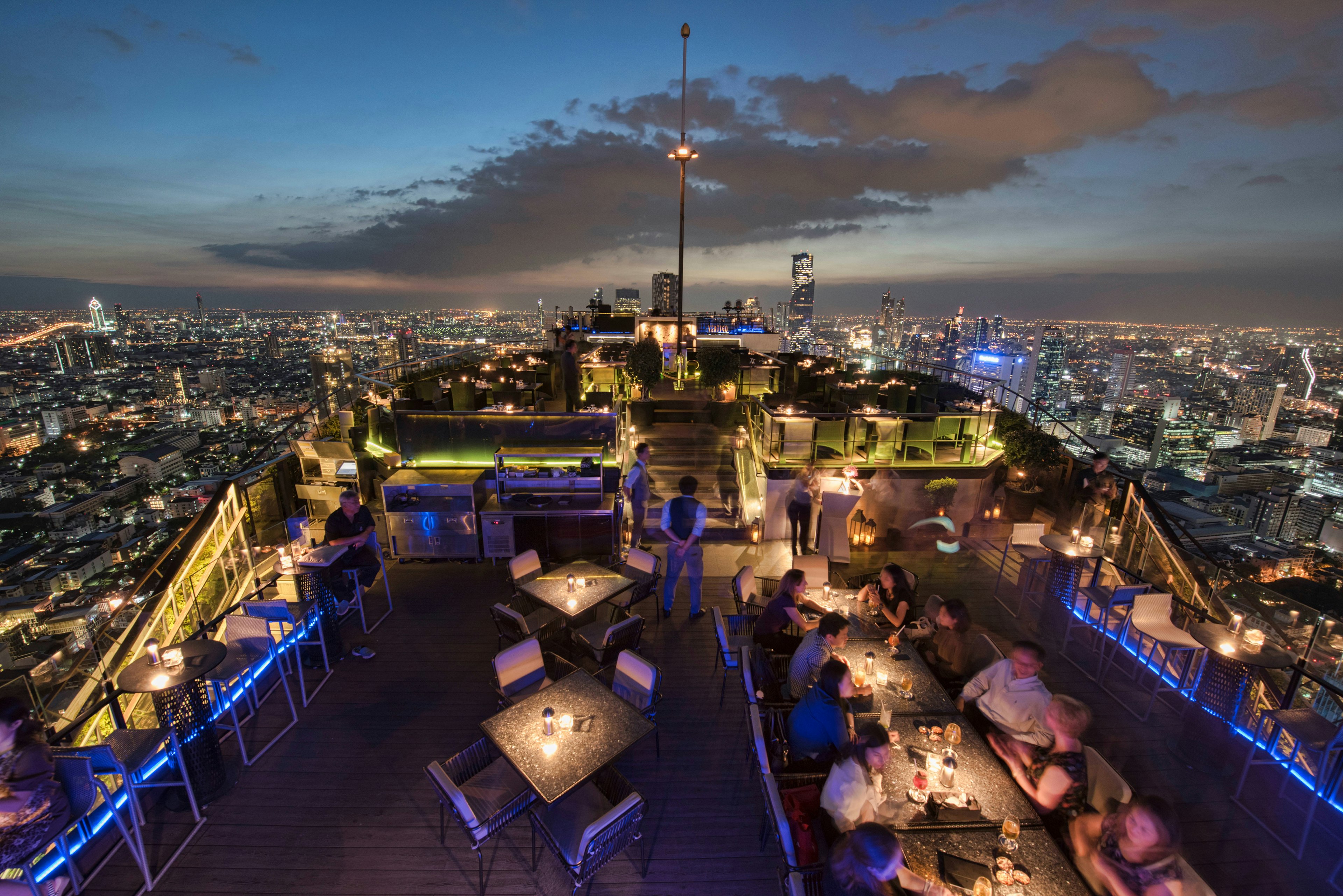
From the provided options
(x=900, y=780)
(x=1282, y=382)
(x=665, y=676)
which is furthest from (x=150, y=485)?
(x=1282, y=382)

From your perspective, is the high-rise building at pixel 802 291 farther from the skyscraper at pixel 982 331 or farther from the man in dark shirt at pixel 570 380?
the man in dark shirt at pixel 570 380

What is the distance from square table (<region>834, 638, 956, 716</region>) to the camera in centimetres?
405

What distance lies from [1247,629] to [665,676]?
19.0 feet

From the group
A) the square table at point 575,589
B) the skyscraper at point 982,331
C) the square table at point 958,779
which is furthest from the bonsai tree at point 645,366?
the skyscraper at point 982,331

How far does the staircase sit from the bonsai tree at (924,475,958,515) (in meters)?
3.64

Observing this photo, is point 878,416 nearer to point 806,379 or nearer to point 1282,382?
point 806,379

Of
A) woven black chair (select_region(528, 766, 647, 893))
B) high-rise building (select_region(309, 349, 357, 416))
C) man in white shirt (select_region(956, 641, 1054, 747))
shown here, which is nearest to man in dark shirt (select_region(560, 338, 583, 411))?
high-rise building (select_region(309, 349, 357, 416))

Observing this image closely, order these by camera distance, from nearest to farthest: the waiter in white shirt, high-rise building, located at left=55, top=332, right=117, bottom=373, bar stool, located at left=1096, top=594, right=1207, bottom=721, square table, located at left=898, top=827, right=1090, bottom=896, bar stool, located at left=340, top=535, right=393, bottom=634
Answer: square table, located at left=898, top=827, right=1090, bottom=896, bar stool, located at left=1096, top=594, right=1207, bottom=721, bar stool, located at left=340, top=535, right=393, bottom=634, the waiter in white shirt, high-rise building, located at left=55, top=332, right=117, bottom=373

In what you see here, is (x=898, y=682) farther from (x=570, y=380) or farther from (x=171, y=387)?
(x=171, y=387)

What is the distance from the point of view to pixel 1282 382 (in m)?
25.5

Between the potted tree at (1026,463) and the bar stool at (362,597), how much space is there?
11.2m

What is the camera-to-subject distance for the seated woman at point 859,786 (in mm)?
3008

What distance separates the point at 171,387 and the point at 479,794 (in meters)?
38.8

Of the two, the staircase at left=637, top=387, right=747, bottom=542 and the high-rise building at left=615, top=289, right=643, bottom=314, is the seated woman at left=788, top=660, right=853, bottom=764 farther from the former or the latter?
the high-rise building at left=615, top=289, right=643, bottom=314
